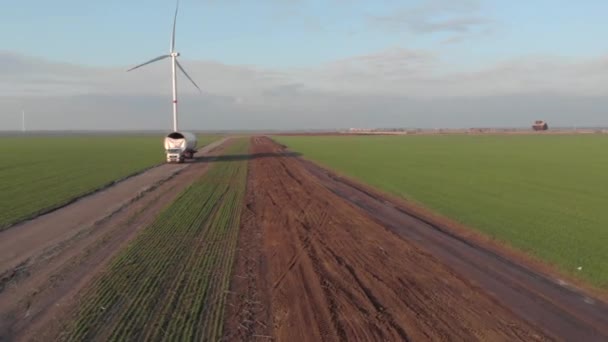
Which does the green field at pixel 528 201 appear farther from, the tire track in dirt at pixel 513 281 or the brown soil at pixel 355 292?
the brown soil at pixel 355 292

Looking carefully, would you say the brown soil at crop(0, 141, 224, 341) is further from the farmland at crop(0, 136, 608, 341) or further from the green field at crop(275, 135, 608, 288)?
the green field at crop(275, 135, 608, 288)

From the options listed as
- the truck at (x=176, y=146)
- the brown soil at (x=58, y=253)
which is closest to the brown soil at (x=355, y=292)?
the brown soil at (x=58, y=253)

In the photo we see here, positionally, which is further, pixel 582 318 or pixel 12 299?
pixel 12 299

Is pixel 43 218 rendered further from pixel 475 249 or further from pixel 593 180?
pixel 593 180

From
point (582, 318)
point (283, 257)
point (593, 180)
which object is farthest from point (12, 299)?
point (593, 180)

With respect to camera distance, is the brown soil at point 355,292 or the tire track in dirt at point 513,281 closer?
the brown soil at point 355,292

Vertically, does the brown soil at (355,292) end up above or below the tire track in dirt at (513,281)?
above

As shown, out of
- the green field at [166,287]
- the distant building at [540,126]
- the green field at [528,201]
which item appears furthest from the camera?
the distant building at [540,126]
